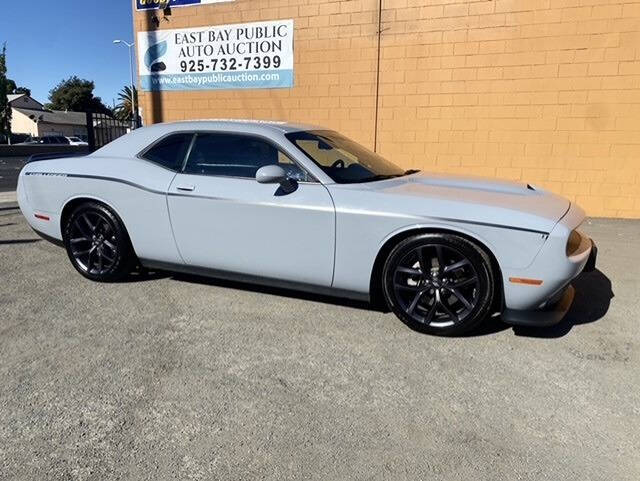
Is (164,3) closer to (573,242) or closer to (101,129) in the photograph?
(101,129)

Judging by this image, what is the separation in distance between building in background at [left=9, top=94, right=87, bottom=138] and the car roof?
6615 cm

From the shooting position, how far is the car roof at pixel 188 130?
412cm

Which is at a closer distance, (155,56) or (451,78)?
(451,78)

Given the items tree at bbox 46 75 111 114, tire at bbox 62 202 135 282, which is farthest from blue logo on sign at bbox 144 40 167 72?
tree at bbox 46 75 111 114

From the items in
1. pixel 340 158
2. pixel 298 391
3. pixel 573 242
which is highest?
pixel 340 158

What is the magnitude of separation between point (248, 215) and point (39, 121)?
69.6 m

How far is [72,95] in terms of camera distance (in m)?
85.3

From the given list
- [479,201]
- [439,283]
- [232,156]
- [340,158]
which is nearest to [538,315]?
[439,283]

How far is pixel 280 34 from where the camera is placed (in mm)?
9078

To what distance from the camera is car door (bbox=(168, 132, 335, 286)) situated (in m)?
3.68

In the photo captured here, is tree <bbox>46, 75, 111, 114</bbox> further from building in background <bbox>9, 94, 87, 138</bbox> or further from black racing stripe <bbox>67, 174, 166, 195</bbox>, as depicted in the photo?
black racing stripe <bbox>67, 174, 166, 195</bbox>

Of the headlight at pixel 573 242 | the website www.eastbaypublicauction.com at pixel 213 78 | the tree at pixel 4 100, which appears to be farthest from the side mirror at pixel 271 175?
the tree at pixel 4 100

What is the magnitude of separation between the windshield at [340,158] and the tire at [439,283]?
767mm

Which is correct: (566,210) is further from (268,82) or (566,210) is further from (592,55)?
(268,82)
